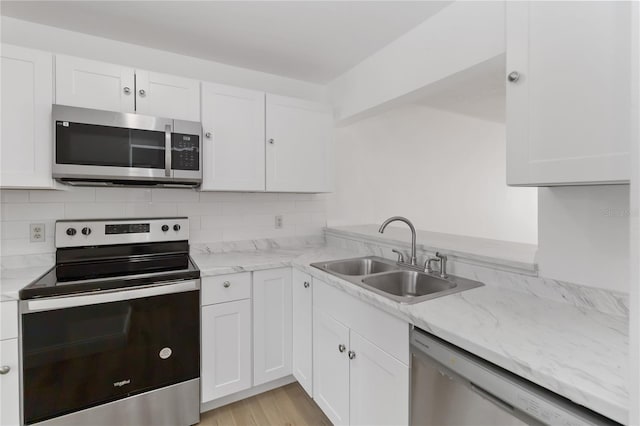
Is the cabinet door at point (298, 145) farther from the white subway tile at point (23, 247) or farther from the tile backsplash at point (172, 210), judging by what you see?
the white subway tile at point (23, 247)

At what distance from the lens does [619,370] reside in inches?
31.1

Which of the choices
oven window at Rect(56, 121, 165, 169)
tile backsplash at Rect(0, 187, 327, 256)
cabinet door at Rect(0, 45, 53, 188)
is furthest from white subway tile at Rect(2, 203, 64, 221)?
oven window at Rect(56, 121, 165, 169)

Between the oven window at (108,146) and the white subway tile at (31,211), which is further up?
the oven window at (108,146)

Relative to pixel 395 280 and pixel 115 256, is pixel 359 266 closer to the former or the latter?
pixel 395 280

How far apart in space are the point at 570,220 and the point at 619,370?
2.15 feet

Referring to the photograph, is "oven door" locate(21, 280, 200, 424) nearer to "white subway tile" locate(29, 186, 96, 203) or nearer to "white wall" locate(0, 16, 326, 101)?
"white subway tile" locate(29, 186, 96, 203)

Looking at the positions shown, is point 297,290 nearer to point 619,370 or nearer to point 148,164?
point 148,164

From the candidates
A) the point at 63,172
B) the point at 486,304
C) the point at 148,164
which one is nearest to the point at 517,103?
the point at 486,304

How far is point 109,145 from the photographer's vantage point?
1736 millimetres

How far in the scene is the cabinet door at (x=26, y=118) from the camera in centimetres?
157

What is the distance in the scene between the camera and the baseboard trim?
1966 millimetres

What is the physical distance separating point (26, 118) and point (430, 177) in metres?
3.59

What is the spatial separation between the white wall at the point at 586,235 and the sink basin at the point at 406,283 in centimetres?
53

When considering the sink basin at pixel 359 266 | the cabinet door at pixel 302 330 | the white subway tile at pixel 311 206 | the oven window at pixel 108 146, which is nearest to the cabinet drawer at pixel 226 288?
the cabinet door at pixel 302 330
